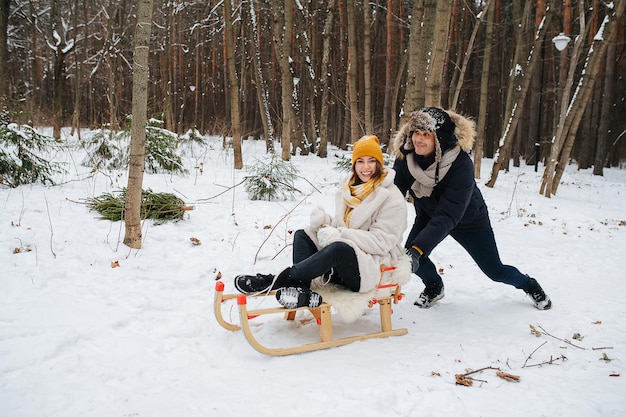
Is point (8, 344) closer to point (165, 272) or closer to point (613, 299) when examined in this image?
point (165, 272)

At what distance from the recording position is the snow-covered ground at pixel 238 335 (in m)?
2.49

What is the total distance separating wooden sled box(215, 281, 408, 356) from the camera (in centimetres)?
297

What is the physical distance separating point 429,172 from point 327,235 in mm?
1135

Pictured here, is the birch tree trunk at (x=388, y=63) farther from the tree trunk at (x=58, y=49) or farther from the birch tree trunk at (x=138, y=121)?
the birch tree trunk at (x=138, y=121)

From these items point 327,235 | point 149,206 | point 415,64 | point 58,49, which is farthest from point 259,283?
point 58,49

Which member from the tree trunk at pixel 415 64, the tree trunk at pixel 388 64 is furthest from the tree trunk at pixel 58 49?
the tree trunk at pixel 388 64

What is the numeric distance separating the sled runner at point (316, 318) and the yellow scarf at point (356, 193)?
68 centimetres

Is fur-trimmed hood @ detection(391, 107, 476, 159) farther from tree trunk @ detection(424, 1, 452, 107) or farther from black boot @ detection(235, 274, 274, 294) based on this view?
tree trunk @ detection(424, 1, 452, 107)

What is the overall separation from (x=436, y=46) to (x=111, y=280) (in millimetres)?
5676

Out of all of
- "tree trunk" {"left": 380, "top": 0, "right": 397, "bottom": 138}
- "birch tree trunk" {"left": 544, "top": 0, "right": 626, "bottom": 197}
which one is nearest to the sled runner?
"birch tree trunk" {"left": 544, "top": 0, "right": 626, "bottom": 197}

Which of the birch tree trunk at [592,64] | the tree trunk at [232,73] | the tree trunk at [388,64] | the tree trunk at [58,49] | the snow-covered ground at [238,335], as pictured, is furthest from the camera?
the tree trunk at [388,64]

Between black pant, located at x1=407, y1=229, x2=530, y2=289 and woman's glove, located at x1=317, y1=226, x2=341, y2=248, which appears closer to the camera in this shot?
woman's glove, located at x1=317, y1=226, x2=341, y2=248

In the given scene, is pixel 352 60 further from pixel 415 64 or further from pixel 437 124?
pixel 437 124

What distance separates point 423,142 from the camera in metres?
3.68
